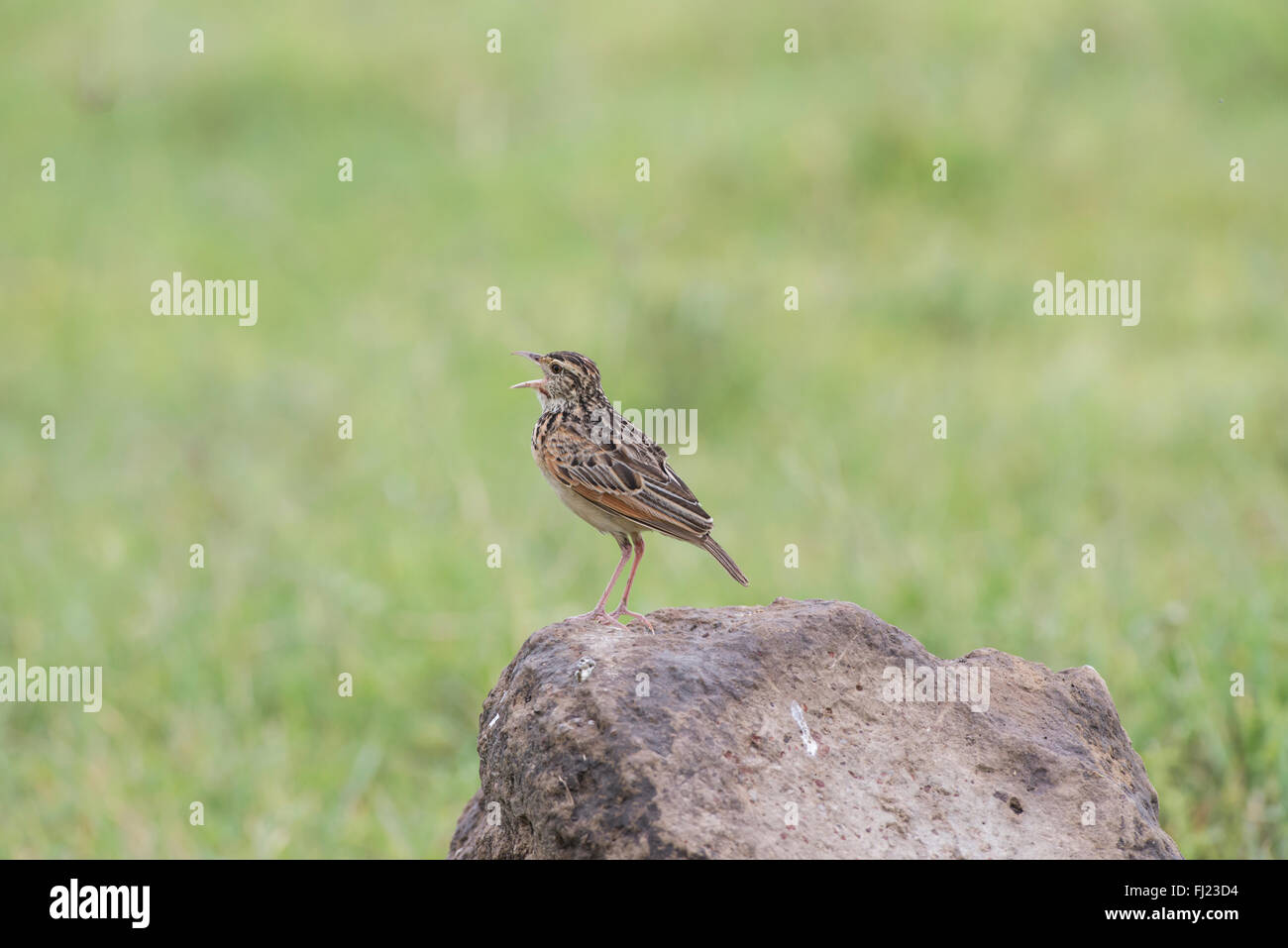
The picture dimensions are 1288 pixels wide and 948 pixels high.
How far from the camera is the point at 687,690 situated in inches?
148

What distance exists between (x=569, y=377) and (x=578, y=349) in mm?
6333

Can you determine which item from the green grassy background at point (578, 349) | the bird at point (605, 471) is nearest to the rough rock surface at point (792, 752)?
the bird at point (605, 471)

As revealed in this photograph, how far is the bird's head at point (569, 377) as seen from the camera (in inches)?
198

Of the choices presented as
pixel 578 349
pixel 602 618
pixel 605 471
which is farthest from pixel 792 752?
pixel 578 349

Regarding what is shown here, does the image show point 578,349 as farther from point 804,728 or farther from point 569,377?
point 804,728

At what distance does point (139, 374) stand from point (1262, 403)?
9.43 meters

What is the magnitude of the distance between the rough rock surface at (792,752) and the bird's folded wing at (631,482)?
44 centimetres

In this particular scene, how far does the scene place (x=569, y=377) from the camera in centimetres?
503

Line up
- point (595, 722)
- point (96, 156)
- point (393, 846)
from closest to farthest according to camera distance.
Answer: point (595, 722)
point (393, 846)
point (96, 156)

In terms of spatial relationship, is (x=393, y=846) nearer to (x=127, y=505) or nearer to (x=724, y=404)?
(x=127, y=505)

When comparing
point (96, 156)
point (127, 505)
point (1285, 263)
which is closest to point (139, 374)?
point (127, 505)

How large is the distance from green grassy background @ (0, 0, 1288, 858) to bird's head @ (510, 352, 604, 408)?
2.68 meters

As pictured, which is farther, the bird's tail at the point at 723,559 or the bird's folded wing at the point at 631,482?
the bird's folded wing at the point at 631,482

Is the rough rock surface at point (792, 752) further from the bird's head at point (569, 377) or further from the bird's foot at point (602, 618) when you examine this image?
the bird's head at point (569, 377)
